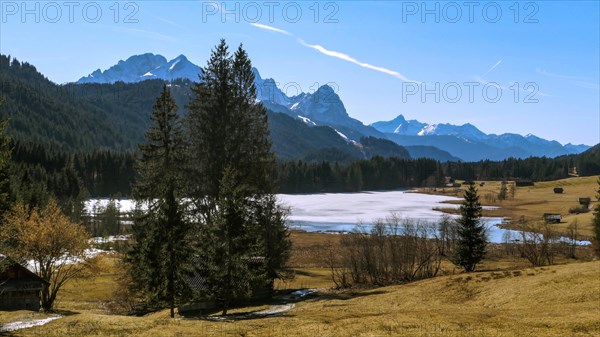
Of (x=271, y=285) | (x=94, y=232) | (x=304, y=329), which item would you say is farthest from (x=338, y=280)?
(x=94, y=232)

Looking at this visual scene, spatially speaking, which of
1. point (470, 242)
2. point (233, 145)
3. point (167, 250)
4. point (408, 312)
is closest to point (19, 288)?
point (167, 250)

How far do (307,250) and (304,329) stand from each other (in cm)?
5633

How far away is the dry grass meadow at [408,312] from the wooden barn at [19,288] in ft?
9.35

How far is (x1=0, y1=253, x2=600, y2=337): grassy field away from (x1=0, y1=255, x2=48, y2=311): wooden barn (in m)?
3.40

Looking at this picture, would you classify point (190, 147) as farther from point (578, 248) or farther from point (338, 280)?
point (578, 248)

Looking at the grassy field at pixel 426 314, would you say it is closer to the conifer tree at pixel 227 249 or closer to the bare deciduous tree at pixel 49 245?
the bare deciduous tree at pixel 49 245

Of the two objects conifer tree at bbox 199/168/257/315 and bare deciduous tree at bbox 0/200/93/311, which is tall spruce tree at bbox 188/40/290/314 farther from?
bare deciduous tree at bbox 0/200/93/311

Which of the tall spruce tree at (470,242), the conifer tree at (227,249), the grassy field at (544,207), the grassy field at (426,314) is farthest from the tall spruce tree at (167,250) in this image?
the grassy field at (544,207)

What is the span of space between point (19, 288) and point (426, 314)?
3697 centimetres

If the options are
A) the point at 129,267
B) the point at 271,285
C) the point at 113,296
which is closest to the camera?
the point at 129,267

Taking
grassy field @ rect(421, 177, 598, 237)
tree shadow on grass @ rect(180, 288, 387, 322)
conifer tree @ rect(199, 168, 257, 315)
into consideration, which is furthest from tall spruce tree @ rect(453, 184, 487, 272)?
grassy field @ rect(421, 177, 598, 237)

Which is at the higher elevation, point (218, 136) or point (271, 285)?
point (218, 136)

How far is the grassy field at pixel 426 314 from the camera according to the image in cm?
2850

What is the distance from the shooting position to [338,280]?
2208 inches
